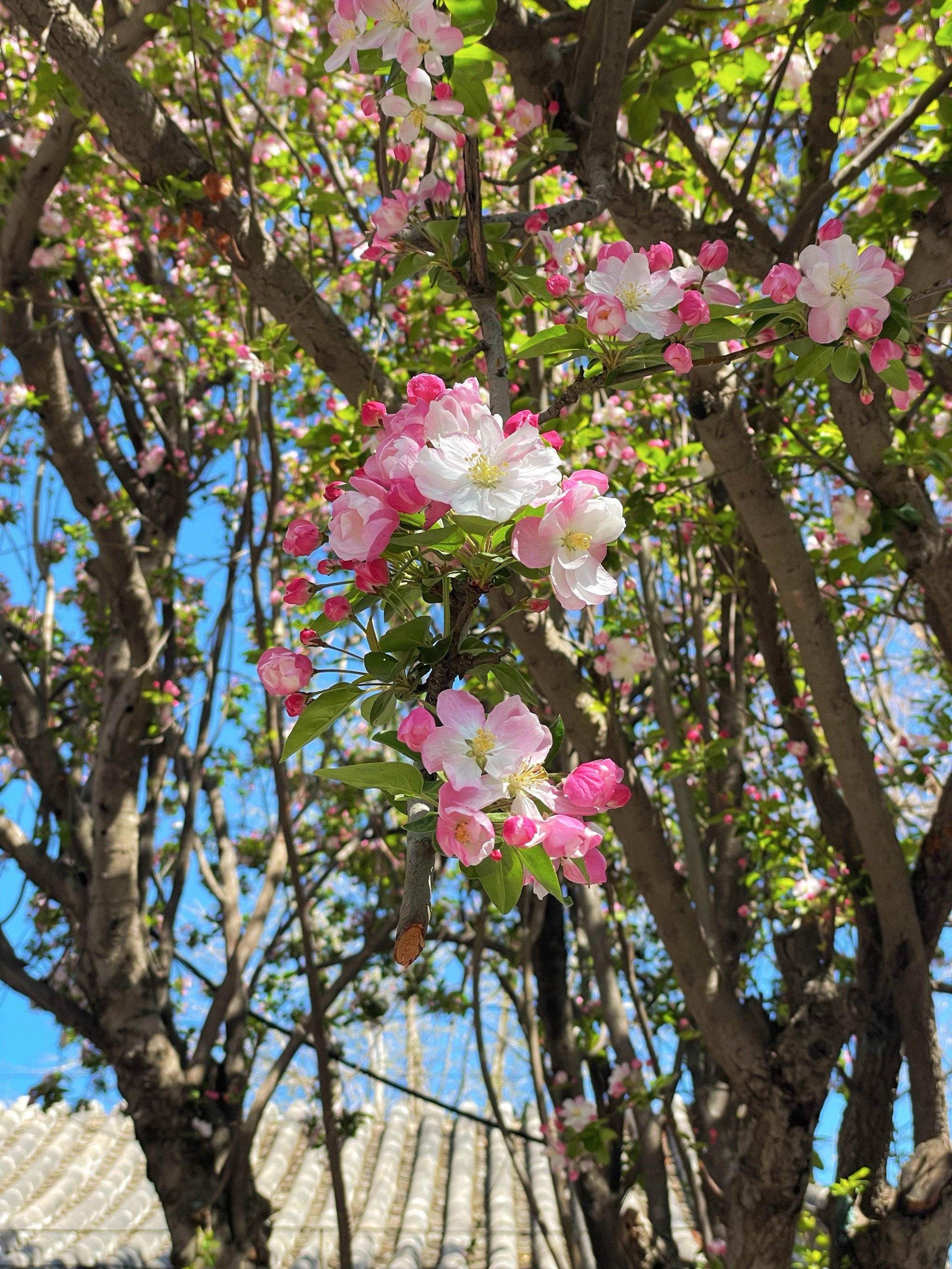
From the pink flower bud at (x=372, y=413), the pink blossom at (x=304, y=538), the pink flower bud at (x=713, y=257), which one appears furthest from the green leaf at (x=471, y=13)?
the pink blossom at (x=304, y=538)

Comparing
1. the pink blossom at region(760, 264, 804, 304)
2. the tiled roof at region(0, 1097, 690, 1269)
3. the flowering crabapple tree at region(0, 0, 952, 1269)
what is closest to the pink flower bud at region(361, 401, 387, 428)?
the flowering crabapple tree at region(0, 0, 952, 1269)

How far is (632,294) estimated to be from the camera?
0.84m

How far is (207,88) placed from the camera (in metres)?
3.48

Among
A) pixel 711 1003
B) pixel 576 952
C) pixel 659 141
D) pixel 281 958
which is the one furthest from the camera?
pixel 281 958

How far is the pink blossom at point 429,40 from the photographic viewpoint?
906mm

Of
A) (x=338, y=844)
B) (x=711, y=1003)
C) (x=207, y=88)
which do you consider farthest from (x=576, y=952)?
(x=207, y=88)

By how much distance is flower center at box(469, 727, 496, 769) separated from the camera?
1.99ft

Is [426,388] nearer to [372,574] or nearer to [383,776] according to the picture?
[372,574]

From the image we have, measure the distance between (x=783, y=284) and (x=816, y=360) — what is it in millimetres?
74

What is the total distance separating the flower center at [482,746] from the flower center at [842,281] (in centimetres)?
52

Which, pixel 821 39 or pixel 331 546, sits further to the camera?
pixel 821 39

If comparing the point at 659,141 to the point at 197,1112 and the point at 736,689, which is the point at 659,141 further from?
the point at 197,1112

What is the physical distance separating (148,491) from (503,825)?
3681 mm

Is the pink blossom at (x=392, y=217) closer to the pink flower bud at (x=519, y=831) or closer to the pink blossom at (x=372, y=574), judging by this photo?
the pink blossom at (x=372, y=574)
